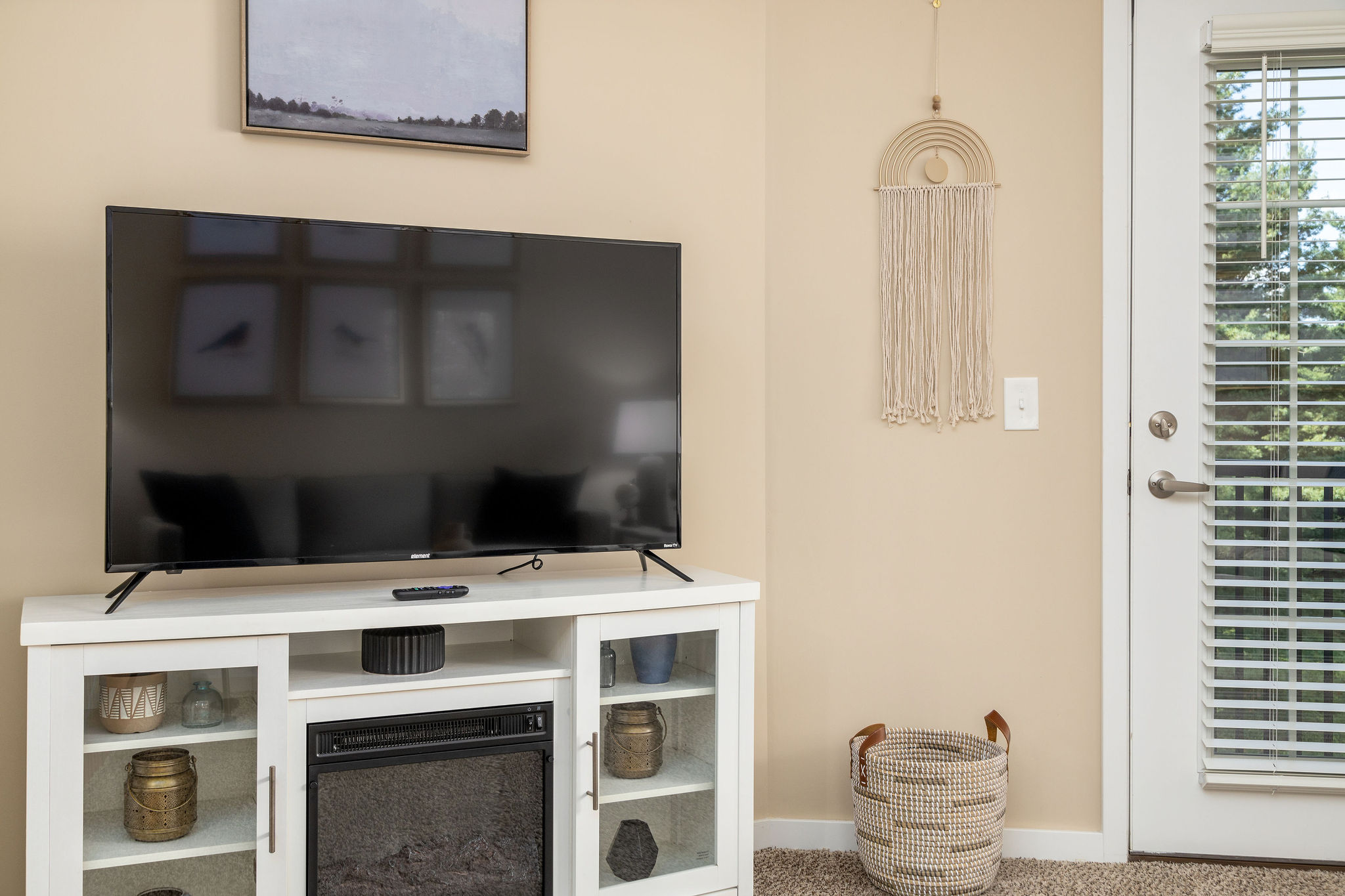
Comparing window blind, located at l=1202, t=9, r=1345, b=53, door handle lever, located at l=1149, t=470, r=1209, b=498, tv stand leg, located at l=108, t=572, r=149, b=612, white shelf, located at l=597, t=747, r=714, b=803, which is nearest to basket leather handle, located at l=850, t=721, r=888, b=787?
white shelf, located at l=597, t=747, r=714, b=803

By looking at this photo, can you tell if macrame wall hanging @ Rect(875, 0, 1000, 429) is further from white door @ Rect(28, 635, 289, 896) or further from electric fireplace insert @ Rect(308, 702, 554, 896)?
white door @ Rect(28, 635, 289, 896)

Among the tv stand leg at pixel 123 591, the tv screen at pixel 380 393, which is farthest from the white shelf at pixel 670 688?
the tv stand leg at pixel 123 591

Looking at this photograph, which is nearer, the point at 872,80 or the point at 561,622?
the point at 561,622

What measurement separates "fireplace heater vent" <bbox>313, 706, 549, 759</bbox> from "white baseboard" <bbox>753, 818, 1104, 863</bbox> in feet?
2.75

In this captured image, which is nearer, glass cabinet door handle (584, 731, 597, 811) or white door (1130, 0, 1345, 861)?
glass cabinet door handle (584, 731, 597, 811)

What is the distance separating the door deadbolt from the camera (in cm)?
231

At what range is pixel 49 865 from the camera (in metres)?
1.49

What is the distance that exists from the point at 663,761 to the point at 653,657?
0.22 m

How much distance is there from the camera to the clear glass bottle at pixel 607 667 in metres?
1.84

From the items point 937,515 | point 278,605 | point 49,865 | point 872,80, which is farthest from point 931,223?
point 49,865

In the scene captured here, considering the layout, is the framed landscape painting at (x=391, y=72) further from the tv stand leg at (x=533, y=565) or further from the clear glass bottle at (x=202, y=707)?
the clear glass bottle at (x=202, y=707)

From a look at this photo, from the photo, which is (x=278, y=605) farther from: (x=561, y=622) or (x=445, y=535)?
(x=561, y=622)

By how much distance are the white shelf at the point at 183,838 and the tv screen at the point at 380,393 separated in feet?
1.36

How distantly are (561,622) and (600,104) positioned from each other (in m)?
1.26
